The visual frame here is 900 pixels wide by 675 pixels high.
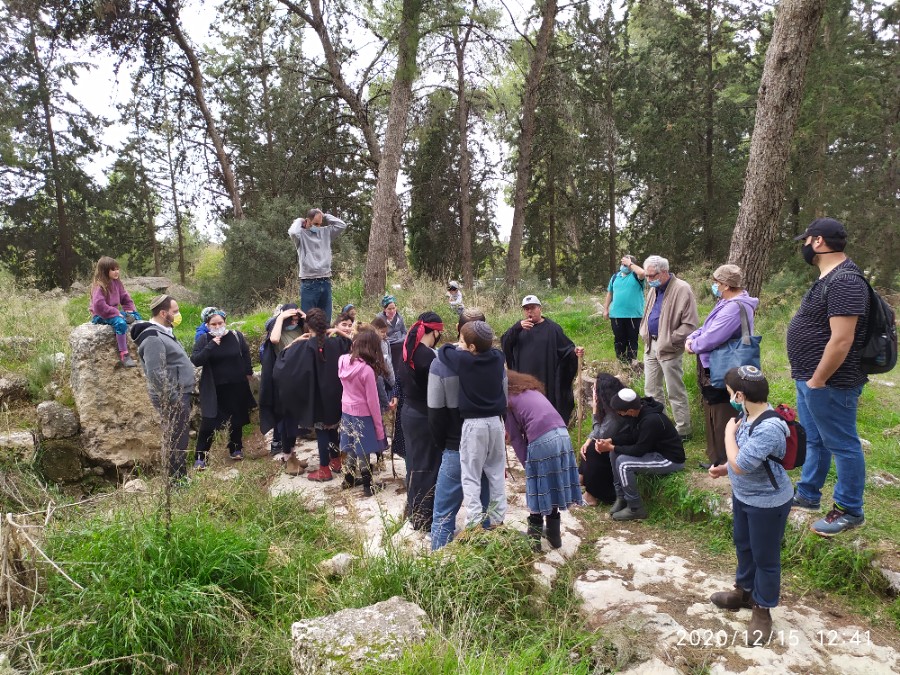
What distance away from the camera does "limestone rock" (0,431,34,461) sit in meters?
5.75

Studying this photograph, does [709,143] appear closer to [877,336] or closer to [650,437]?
[650,437]

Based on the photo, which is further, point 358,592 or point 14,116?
point 14,116

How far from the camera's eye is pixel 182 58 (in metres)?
14.0

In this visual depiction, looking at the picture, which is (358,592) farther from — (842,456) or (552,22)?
(552,22)

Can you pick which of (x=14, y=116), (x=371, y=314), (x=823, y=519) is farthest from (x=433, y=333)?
(x=14, y=116)

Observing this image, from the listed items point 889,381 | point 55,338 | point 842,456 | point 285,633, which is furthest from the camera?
point 55,338

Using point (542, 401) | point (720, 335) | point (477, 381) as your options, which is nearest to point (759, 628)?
point (542, 401)

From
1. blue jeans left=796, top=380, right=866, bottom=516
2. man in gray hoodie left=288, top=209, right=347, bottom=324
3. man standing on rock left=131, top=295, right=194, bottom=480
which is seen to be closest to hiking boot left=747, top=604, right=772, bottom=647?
blue jeans left=796, top=380, right=866, bottom=516

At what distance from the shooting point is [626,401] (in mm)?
4461

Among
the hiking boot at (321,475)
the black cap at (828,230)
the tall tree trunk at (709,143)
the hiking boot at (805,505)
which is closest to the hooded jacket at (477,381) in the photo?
the black cap at (828,230)

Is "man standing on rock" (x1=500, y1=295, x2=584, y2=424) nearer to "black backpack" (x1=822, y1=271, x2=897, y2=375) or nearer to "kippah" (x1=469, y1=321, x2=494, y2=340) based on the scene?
"kippah" (x1=469, y1=321, x2=494, y2=340)

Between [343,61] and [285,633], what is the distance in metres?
12.2

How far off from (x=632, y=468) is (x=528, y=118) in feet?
36.0

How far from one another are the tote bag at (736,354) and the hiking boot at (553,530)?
176cm
